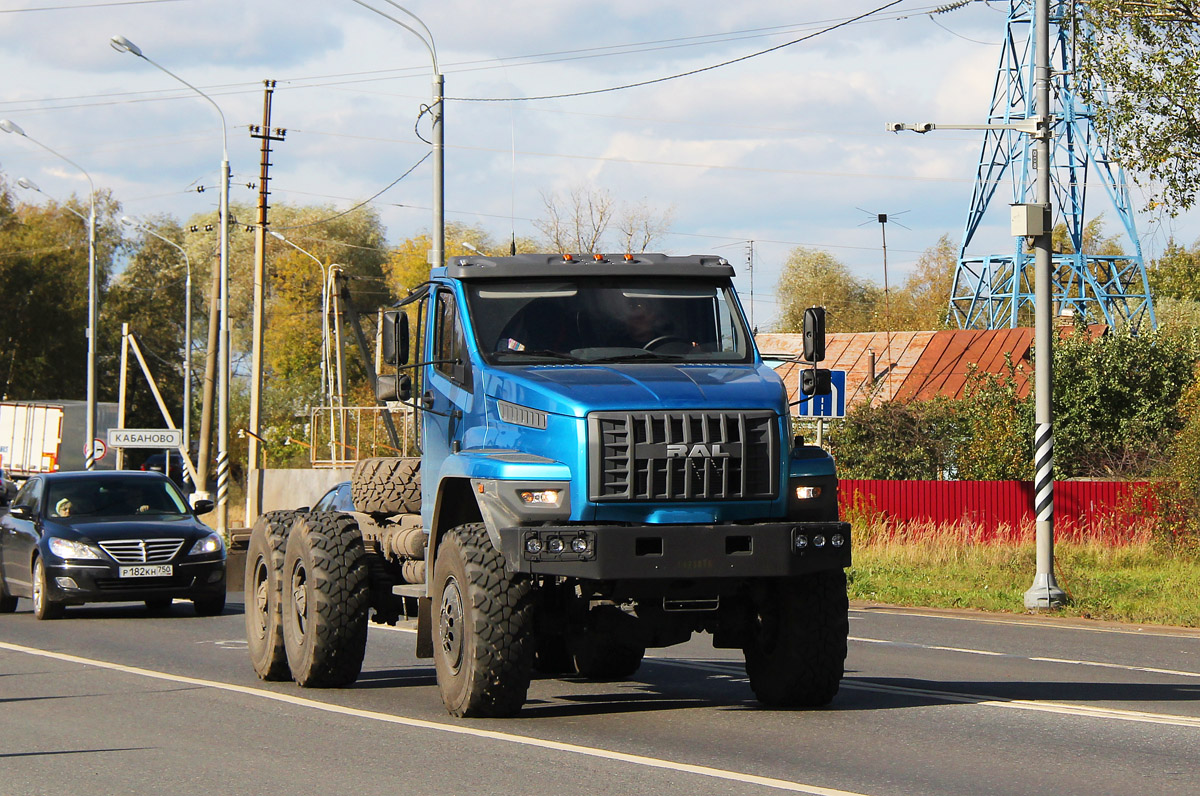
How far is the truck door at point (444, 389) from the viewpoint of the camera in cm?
1092

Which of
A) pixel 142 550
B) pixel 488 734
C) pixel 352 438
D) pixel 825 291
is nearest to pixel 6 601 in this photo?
pixel 142 550

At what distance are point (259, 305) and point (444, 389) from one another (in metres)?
26.8

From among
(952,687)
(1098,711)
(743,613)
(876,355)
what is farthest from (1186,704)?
(876,355)

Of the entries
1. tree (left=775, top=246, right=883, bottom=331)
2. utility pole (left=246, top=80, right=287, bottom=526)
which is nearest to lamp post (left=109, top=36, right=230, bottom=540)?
utility pole (left=246, top=80, right=287, bottom=526)

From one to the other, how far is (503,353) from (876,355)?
42.1 m

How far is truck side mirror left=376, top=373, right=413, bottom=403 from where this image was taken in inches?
454

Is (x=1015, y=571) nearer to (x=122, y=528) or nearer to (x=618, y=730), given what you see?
(x=122, y=528)

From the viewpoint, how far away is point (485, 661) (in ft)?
32.0

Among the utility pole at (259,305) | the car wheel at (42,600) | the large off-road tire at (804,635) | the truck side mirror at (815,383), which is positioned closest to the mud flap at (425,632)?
the large off-road tire at (804,635)

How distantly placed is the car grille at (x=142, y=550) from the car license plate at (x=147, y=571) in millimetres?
50

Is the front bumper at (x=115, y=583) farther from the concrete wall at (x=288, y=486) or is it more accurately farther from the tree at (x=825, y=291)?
the tree at (x=825, y=291)

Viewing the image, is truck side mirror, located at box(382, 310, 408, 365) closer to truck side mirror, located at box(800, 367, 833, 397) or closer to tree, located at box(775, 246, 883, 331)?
truck side mirror, located at box(800, 367, 833, 397)

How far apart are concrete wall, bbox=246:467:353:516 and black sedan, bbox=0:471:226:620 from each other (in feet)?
57.2

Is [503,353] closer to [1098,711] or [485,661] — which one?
[485,661]
